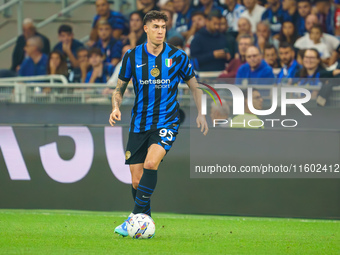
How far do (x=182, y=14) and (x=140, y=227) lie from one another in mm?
8231

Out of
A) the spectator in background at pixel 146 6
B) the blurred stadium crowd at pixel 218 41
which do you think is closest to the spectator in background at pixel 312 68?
the blurred stadium crowd at pixel 218 41

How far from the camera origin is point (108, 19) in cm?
1392

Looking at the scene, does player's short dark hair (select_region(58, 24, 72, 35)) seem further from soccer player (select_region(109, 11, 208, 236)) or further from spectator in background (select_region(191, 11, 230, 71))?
soccer player (select_region(109, 11, 208, 236))

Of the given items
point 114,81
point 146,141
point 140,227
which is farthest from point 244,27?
point 140,227

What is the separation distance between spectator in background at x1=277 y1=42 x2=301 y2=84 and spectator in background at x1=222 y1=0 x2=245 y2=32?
143cm

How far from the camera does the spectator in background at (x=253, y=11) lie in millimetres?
13125

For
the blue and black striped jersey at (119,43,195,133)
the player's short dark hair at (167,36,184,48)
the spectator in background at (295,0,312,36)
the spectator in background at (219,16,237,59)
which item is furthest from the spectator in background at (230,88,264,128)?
the spectator in background at (295,0,312,36)

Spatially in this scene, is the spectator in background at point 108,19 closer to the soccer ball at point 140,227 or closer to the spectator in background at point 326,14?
the spectator in background at point 326,14

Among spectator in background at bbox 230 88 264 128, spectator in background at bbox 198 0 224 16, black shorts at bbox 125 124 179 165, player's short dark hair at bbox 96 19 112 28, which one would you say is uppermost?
spectator in background at bbox 198 0 224 16

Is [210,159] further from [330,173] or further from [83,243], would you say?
[83,243]

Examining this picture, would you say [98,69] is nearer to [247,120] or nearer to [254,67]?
[254,67]

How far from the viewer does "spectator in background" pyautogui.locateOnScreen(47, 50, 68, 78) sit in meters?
13.3

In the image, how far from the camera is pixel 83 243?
5.75 m

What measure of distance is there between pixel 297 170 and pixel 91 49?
243 inches
